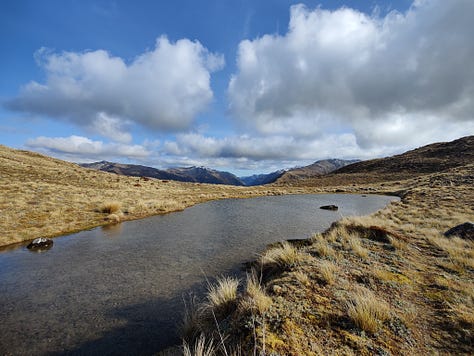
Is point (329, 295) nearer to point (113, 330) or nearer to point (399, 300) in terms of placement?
point (399, 300)

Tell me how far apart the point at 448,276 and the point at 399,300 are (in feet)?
9.69

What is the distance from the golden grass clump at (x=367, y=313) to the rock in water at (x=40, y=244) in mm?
16048

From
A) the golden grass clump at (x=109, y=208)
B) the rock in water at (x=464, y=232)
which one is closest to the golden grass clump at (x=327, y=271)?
the rock in water at (x=464, y=232)

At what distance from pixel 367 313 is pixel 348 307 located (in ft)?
2.25

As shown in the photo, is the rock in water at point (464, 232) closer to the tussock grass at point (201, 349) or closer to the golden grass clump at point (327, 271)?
the golden grass clump at point (327, 271)

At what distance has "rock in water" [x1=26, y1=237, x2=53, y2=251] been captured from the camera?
13.1m

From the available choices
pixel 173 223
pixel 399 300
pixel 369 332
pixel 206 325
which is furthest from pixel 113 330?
pixel 173 223

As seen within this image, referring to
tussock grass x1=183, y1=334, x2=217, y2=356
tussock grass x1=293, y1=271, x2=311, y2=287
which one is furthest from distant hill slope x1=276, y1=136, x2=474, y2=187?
tussock grass x1=183, y1=334, x2=217, y2=356

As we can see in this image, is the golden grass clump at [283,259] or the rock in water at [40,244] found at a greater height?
the golden grass clump at [283,259]

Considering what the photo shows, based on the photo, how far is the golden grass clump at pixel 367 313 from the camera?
455cm

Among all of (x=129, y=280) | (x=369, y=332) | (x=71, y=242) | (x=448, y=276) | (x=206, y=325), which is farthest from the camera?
(x=71, y=242)

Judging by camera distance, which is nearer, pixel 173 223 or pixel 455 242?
pixel 455 242

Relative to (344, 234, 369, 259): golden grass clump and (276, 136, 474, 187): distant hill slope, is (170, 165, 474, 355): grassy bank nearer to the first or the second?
(344, 234, 369, 259): golden grass clump

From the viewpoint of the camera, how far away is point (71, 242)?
14.3m
